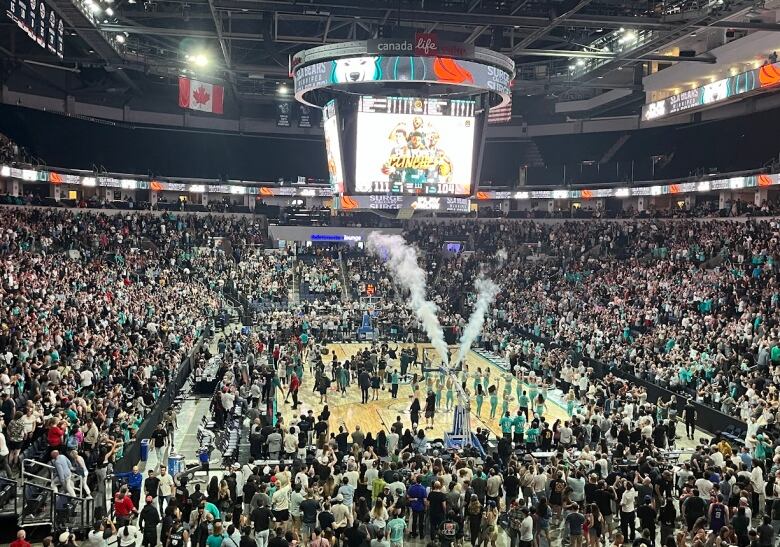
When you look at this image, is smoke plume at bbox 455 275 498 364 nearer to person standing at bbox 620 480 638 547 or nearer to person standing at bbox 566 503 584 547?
person standing at bbox 620 480 638 547

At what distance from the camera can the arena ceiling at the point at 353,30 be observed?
27.3 metres

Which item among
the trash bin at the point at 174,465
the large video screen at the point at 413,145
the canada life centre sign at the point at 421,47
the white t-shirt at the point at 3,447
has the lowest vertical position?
the trash bin at the point at 174,465

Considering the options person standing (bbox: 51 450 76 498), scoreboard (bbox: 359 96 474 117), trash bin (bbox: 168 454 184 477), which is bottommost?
trash bin (bbox: 168 454 184 477)

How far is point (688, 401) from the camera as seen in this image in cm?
2100

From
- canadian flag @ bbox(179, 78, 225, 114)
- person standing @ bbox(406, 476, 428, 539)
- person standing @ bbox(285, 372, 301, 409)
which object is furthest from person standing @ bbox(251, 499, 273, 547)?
canadian flag @ bbox(179, 78, 225, 114)

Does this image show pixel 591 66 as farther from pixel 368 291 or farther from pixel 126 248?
pixel 126 248

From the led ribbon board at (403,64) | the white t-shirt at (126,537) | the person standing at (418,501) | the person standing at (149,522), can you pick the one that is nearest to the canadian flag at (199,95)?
the led ribbon board at (403,64)

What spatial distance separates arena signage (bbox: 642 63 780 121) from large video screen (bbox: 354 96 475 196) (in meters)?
13.8

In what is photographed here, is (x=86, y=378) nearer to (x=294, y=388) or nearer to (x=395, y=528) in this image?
(x=294, y=388)

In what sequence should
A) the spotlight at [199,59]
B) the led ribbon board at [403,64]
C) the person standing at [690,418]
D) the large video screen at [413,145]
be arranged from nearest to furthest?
the person standing at [690,418], the led ribbon board at [403,64], the large video screen at [413,145], the spotlight at [199,59]

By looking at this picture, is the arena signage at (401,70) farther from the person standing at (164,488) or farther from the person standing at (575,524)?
the person standing at (575,524)

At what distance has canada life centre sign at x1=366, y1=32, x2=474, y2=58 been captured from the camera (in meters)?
24.1

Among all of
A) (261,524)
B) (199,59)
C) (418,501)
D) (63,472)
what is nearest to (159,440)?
(63,472)

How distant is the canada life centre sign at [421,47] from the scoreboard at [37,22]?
30.4 ft
